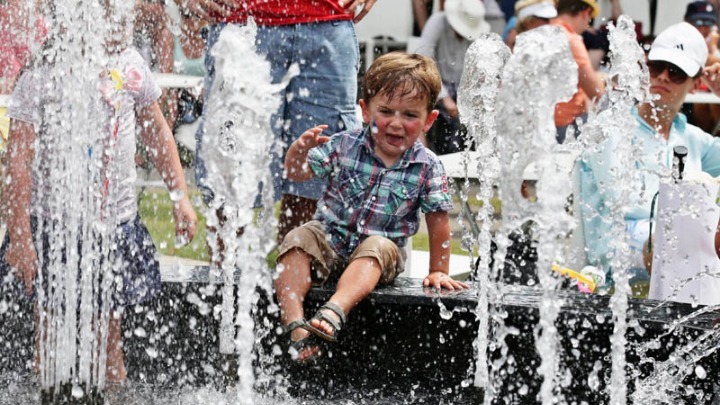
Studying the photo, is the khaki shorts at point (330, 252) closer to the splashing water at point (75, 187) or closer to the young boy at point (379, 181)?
the young boy at point (379, 181)

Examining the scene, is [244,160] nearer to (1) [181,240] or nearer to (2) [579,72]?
(1) [181,240]

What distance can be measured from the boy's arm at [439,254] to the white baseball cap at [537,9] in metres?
4.40

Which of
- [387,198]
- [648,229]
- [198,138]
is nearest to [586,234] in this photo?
[648,229]

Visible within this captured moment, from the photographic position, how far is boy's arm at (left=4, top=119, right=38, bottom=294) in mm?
3346

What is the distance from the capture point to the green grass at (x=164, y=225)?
633 centimetres

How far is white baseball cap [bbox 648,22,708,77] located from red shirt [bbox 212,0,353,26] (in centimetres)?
123

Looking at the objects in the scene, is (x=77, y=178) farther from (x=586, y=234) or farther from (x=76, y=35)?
(x=586, y=234)

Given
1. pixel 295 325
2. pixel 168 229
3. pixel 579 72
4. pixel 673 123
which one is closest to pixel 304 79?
pixel 295 325

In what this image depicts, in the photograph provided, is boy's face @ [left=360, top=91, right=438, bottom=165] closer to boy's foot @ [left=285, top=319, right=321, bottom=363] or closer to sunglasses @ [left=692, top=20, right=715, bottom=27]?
boy's foot @ [left=285, top=319, right=321, bottom=363]

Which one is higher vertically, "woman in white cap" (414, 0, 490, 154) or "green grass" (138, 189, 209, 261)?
"woman in white cap" (414, 0, 490, 154)

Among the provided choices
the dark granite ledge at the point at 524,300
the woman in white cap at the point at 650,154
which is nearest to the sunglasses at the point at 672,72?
the woman in white cap at the point at 650,154

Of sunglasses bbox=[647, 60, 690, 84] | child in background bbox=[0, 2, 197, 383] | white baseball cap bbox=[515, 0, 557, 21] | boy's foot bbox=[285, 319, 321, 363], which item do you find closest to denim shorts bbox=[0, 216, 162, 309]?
child in background bbox=[0, 2, 197, 383]

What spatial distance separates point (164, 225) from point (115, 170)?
3.50 meters

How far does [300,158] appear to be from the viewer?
145 inches
